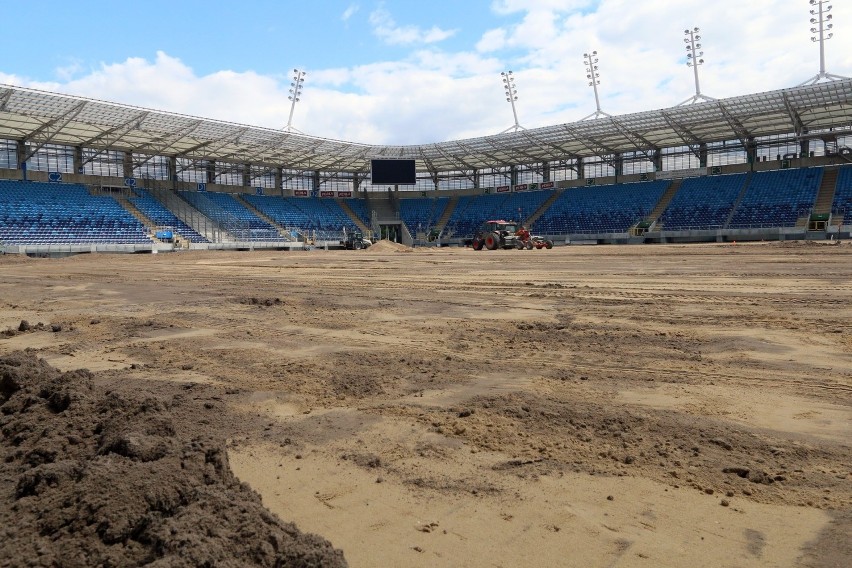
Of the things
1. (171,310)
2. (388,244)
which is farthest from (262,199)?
(171,310)

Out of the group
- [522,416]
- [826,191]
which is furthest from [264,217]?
[522,416]

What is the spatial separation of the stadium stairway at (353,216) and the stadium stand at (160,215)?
19.7 m

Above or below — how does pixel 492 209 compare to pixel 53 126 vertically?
below

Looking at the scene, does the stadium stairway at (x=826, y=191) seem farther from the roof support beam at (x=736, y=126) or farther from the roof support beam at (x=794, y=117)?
the roof support beam at (x=736, y=126)

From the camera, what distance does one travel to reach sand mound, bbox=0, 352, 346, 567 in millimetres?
2385

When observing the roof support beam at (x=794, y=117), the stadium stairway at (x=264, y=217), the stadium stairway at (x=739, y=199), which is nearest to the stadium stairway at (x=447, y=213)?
the stadium stairway at (x=264, y=217)

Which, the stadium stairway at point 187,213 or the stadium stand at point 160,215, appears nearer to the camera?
the stadium stand at point 160,215

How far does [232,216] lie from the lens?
182ft

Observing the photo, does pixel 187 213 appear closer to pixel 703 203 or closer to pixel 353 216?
pixel 353 216

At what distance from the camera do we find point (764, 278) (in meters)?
14.4

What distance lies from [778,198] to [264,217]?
47.1m

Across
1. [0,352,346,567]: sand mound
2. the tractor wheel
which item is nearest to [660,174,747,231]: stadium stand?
the tractor wheel

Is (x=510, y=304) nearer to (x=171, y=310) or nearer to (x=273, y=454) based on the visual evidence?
(x=171, y=310)

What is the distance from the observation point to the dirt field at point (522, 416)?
9.73ft
